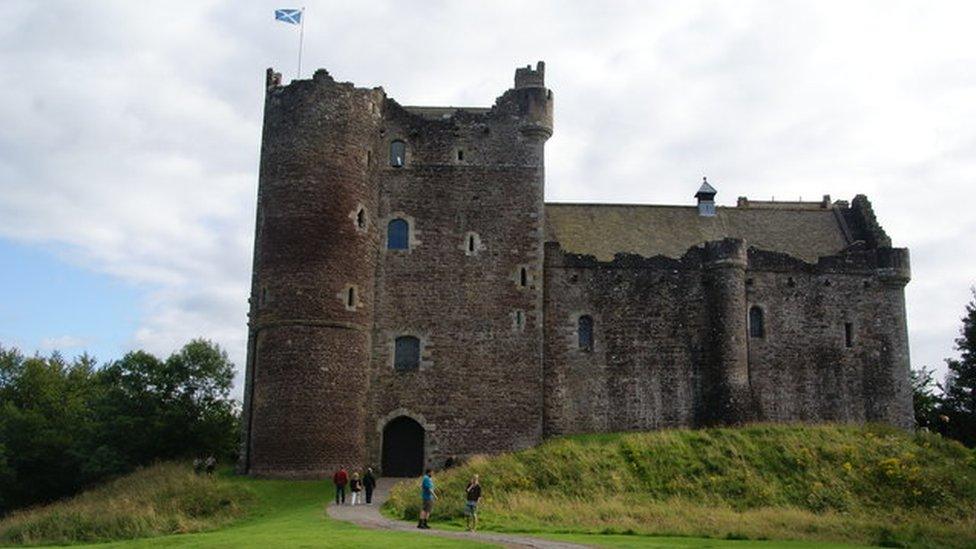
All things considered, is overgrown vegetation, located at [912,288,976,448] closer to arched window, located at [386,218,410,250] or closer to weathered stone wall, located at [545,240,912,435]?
weathered stone wall, located at [545,240,912,435]

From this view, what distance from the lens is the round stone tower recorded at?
36.0 metres

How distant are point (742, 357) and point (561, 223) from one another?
1035 cm

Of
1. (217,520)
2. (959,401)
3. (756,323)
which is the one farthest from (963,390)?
(217,520)

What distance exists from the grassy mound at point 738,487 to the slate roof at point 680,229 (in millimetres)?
9782

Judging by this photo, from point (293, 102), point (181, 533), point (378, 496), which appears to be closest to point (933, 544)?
point (378, 496)

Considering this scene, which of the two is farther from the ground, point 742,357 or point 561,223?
point 561,223

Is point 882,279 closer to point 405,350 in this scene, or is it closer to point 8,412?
point 405,350

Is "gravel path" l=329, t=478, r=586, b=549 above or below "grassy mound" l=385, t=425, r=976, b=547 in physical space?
below

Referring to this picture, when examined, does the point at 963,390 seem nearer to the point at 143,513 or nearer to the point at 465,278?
the point at 465,278

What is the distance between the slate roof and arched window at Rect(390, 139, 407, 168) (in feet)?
25.6

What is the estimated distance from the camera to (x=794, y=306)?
4319 centimetres

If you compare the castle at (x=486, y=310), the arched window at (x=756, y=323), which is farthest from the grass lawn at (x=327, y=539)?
the arched window at (x=756, y=323)

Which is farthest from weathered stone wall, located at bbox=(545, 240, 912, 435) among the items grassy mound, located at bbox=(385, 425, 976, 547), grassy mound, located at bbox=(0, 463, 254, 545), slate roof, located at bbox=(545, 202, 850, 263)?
grassy mound, located at bbox=(0, 463, 254, 545)

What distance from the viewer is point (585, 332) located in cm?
4184
